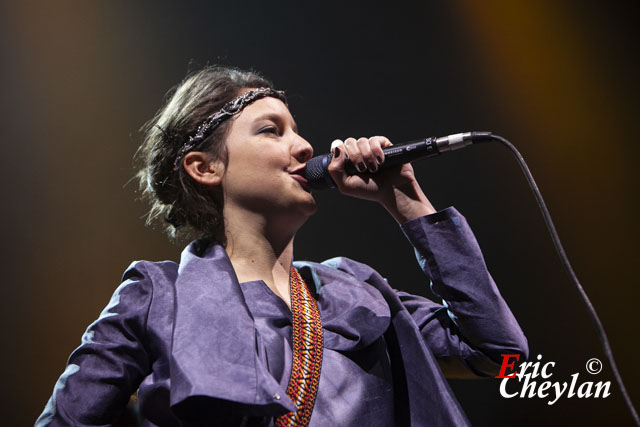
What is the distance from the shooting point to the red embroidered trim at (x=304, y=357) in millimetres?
982

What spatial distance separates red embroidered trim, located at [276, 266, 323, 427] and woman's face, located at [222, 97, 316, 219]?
21 centimetres

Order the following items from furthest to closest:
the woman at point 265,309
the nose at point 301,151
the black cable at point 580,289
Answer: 1. the nose at point 301,151
2. the woman at point 265,309
3. the black cable at point 580,289

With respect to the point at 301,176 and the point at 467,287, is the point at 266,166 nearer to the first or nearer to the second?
the point at 301,176

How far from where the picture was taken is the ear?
132 cm

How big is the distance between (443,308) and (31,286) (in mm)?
1292

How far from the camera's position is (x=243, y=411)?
840 millimetres

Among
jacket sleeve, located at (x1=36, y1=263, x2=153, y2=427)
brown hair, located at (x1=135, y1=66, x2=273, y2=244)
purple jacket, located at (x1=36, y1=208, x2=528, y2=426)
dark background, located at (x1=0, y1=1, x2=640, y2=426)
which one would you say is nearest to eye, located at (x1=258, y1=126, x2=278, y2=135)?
brown hair, located at (x1=135, y1=66, x2=273, y2=244)

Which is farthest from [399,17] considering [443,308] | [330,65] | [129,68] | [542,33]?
[443,308]

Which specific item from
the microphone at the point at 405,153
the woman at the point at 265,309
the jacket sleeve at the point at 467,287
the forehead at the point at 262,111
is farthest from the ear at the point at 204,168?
the jacket sleeve at the point at 467,287

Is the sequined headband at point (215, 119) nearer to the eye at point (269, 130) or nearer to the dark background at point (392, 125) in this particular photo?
the eye at point (269, 130)

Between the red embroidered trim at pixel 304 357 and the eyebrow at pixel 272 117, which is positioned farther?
the eyebrow at pixel 272 117

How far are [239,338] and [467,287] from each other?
0.52m

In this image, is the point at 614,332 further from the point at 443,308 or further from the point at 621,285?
the point at 443,308

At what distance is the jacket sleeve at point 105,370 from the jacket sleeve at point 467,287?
0.62m
